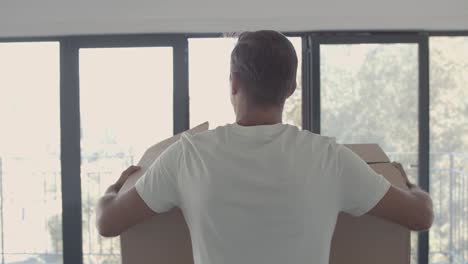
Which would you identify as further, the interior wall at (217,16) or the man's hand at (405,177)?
the interior wall at (217,16)

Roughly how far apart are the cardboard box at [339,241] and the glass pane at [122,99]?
269 cm

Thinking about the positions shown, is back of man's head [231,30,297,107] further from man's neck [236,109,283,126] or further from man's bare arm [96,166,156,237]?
man's bare arm [96,166,156,237]

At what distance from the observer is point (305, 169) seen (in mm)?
803

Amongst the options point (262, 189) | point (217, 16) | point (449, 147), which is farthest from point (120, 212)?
point (449, 147)

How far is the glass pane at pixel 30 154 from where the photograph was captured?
364 centimetres

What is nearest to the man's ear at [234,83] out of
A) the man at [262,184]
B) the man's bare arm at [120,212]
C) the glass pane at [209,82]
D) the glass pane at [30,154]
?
the man at [262,184]

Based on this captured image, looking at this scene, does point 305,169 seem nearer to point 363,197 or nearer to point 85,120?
point 363,197

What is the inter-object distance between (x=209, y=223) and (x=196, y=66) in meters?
2.87

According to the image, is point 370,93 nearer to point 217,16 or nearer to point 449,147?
point 449,147

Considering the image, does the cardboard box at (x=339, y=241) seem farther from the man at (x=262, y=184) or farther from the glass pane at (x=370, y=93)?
the glass pane at (x=370, y=93)

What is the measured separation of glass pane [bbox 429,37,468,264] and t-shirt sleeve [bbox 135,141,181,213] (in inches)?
132

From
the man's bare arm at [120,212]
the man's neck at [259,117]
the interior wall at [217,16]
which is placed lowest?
the man's bare arm at [120,212]

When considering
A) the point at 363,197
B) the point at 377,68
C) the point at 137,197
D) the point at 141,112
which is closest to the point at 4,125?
the point at 141,112

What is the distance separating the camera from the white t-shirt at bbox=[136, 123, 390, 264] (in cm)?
79
